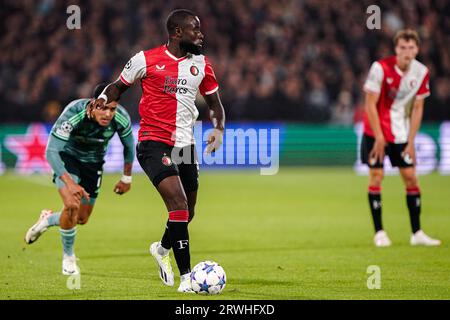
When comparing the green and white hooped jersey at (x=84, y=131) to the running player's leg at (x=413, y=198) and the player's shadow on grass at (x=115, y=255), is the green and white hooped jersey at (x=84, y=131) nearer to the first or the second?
the player's shadow on grass at (x=115, y=255)

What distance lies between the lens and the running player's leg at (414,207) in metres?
11.2

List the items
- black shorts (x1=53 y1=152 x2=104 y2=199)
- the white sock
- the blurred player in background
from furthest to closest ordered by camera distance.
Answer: black shorts (x1=53 y1=152 x2=104 y2=199) < the blurred player in background < the white sock

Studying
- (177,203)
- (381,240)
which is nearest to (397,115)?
(381,240)

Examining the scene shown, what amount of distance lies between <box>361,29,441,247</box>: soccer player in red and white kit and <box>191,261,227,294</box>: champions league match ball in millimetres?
3745

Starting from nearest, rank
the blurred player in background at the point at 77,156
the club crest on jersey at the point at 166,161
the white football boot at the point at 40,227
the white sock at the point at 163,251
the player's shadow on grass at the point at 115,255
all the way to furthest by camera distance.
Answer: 1. the club crest on jersey at the point at 166,161
2. the white sock at the point at 163,251
3. the blurred player in background at the point at 77,156
4. the white football boot at the point at 40,227
5. the player's shadow on grass at the point at 115,255

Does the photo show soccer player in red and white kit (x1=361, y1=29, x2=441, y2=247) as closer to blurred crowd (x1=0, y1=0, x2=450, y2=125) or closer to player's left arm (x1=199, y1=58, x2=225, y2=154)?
player's left arm (x1=199, y1=58, x2=225, y2=154)

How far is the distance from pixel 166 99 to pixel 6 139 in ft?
48.1

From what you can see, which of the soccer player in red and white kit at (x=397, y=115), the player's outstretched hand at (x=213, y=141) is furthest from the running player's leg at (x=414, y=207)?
the player's outstretched hand at (x=213, y=141)

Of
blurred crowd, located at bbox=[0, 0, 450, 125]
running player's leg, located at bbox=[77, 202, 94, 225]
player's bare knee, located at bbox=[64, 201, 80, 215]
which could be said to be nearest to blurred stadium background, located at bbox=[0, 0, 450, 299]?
blurred crowd, located at bbox=[0, 0, 450, 125]

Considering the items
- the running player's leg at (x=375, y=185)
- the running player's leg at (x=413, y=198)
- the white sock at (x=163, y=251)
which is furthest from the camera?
the running player's leg at (x=413, y=198)

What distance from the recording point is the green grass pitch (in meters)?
8.13

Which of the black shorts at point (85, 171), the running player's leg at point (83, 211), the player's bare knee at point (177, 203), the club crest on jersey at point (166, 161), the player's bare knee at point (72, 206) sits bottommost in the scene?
the running player's leg at point (83, 211)

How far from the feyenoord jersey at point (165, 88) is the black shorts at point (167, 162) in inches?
2.5
